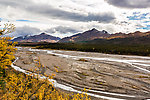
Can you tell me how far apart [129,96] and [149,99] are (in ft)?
7.84

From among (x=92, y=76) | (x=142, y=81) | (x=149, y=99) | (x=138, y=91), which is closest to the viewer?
(x=149, y=99)

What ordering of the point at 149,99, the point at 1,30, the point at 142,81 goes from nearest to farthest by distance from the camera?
the point at 1,30
the point at 149,99
the point at 142,81

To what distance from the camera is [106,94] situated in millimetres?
15406

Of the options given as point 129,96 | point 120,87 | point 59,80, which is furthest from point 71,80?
point 129,96

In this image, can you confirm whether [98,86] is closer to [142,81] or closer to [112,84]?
[112,84]

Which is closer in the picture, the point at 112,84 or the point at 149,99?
the point at 149,99

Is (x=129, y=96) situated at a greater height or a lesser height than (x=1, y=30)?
lesser

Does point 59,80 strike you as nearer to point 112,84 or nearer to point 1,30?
point 112,84

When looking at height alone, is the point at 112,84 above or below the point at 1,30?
below

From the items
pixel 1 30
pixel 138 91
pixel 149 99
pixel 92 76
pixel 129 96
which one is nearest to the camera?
pixel 1 30

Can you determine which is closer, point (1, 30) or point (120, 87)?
point (1, 30)

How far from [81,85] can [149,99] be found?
9786mm

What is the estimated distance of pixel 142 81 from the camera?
1934cm

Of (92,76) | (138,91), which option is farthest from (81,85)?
(138,91)
